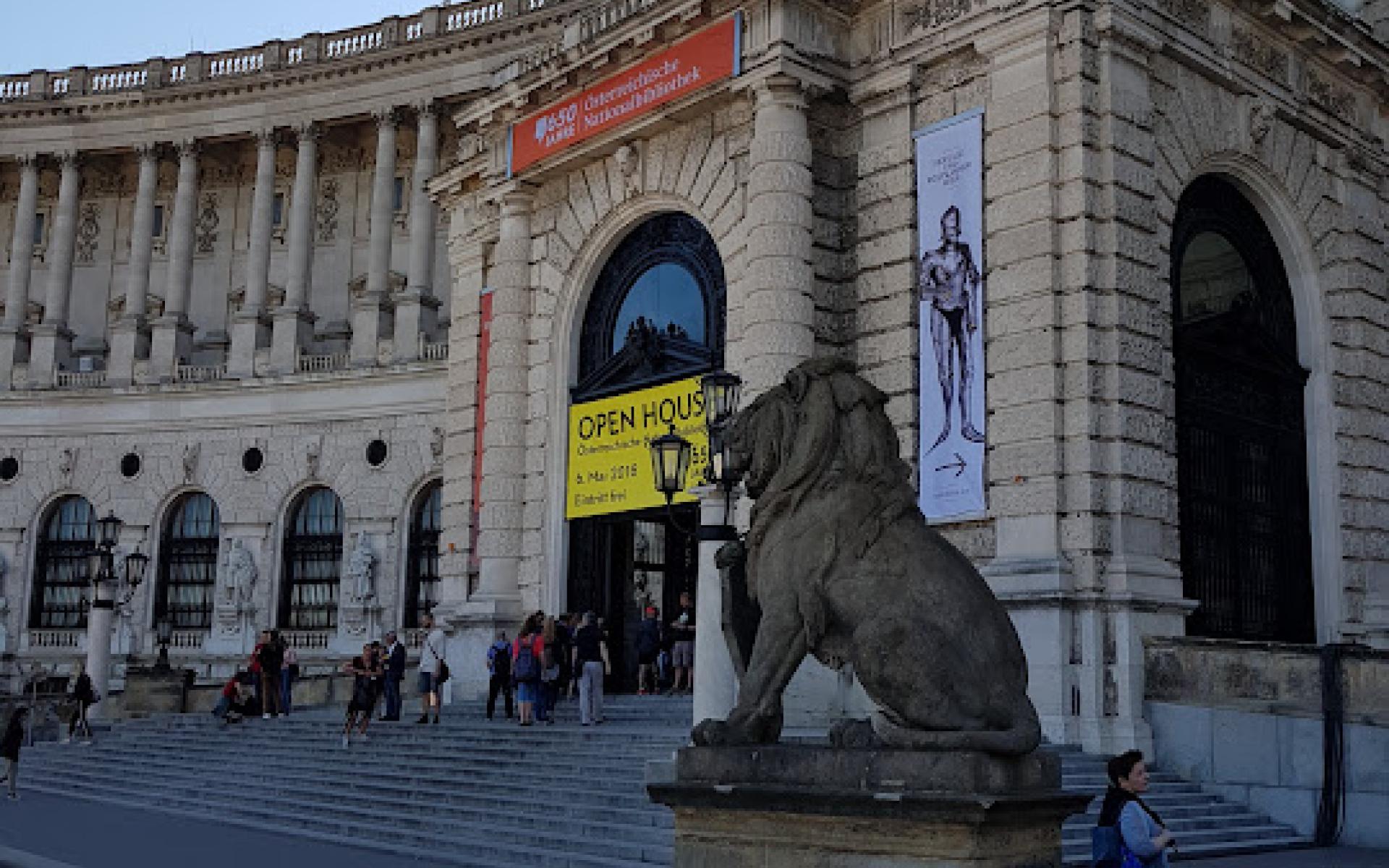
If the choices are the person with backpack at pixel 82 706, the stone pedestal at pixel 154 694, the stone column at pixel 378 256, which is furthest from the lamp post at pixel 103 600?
the stone column at pixel 378 256

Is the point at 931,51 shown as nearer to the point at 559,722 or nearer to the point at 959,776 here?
the point at 559,722

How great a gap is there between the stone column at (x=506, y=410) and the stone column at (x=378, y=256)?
17.7m

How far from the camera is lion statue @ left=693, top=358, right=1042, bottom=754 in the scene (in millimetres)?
7266

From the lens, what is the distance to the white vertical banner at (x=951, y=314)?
63.3 ft

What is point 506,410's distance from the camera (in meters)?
25.8

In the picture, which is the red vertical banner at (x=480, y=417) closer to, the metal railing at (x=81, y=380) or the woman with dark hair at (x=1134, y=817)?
the woman with dark hair at (x=1134, y=817)

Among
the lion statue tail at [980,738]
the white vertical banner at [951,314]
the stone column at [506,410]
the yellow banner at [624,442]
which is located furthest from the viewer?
the stone column at [506,410]

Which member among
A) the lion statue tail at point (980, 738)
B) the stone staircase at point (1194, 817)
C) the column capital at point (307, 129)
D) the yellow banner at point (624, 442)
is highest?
the column capital at point (307, 129)

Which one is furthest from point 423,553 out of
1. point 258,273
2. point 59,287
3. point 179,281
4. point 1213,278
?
point 1213,278

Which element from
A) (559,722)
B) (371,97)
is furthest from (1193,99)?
(371,97)

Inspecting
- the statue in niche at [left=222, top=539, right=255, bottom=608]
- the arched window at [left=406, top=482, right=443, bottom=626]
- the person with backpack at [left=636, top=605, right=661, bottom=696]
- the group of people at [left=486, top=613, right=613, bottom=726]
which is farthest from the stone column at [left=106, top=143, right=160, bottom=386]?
the person with backpack at [left=636, top=605, right=661, bottom=696]

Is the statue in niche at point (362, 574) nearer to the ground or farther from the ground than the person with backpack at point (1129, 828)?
farther from the ground

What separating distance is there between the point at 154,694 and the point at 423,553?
10.6 m

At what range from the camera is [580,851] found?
14531mm
